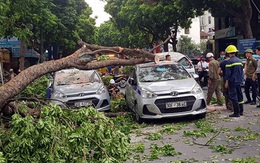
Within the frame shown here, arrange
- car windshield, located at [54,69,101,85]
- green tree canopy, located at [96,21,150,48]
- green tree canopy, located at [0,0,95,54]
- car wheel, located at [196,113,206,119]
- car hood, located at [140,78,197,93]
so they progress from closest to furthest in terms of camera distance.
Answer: car hood, located at [140,78,197,93] < car wheel, located at [196,113,206,119] < green tree canopy, located at [0,0,95,54] < car windshield, located at [54,69,101,85] < green tree canopy, located at [96,21,150,48]

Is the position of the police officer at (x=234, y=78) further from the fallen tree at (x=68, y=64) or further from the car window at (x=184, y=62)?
the car window at (x=184, y=62)

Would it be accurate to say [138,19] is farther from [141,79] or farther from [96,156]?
[96,156]

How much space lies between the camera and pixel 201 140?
23.2 feet

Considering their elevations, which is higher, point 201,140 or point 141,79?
point 141,79

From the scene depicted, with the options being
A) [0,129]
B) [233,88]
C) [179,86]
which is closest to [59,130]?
[0,129]

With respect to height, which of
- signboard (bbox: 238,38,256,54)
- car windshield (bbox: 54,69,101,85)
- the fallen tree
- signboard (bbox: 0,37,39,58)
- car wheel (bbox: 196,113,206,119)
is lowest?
car wheel (bbox: 196,113,206,119)

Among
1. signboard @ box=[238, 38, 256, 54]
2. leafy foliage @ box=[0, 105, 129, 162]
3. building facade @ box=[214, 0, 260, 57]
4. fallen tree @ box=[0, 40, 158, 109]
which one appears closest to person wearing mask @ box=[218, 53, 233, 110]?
fallen tree @ box=[0, 40, 158, 109]

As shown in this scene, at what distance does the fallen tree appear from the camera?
523 cm

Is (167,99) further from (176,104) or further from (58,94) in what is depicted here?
(58,94)

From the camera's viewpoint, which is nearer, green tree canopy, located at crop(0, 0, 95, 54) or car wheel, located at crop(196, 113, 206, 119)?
car wheel, located at crop(196, 113, 206, 119)

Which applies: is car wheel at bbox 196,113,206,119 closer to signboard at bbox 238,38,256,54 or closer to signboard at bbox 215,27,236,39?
signboard at bbox 238,38,256,54

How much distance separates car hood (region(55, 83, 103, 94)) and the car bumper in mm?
2051

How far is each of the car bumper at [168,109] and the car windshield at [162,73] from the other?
1018mm

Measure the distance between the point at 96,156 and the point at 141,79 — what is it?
5.53 metres
